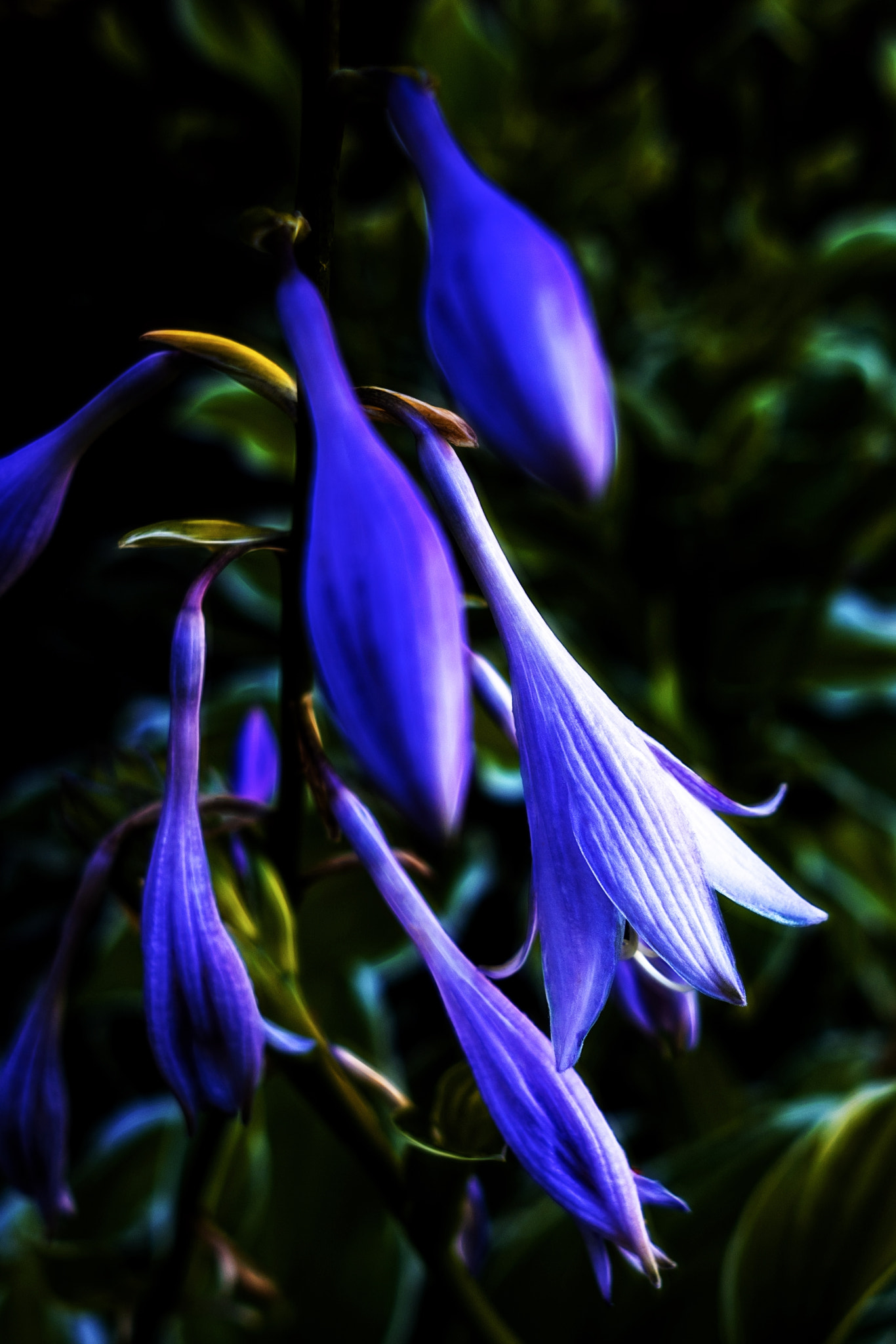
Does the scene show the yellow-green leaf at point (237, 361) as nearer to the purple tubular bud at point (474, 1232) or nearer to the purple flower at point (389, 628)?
the purple flower at point (389, 628)

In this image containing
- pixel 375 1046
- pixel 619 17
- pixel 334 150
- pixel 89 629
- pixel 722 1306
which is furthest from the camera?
pixel 619 17

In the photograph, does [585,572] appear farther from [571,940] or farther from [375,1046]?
[571,940]

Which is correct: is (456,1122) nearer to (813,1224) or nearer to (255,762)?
(255,762)

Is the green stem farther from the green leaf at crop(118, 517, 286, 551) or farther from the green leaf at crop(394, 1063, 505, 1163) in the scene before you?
the green leaf at crop(118, 517, 286, 551)

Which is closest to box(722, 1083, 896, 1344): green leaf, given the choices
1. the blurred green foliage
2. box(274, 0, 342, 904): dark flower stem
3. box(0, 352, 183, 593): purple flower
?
the blurred green foliage

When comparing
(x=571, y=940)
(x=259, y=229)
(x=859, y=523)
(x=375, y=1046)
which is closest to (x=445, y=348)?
(x=259, y=229)

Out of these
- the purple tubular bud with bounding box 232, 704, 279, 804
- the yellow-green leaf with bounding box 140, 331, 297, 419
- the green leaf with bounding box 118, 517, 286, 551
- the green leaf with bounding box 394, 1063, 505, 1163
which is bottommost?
the green leaf with bounding box 394, 1063, 505, 1163

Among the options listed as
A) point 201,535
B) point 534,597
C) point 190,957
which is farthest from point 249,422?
point 190,957
